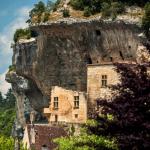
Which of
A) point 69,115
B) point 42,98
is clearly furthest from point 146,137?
point 42,98

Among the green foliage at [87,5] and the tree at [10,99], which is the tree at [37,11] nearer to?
the green foliage at [87,5]

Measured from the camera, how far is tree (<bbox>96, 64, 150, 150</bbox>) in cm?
1759

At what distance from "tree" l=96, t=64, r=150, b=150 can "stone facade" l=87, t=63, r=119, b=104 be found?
3361 centimetres

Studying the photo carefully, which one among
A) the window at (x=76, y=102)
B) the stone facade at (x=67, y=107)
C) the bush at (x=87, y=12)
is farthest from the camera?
the bush at (x=87, y=12)

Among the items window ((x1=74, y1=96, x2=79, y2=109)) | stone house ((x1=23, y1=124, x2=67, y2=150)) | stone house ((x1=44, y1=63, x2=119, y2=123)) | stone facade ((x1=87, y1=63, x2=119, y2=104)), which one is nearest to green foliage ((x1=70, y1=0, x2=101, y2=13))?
stone house ((x1=44, y1=63, x2=119, y2=123))

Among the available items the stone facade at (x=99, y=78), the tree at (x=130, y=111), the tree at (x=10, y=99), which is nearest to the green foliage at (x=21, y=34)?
the stone facade at (x=99, y=78)

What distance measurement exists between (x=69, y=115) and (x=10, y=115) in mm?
78268

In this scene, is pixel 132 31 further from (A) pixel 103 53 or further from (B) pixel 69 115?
(B) pixel 69 115

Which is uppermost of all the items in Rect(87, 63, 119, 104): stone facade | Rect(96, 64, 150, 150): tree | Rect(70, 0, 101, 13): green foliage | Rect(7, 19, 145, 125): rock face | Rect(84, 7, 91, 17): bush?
Rect(70, 0, 101, 13): green foliage

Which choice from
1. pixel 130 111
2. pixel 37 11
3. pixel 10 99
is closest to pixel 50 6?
pixel 37 11

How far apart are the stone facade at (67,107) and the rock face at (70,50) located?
602cm

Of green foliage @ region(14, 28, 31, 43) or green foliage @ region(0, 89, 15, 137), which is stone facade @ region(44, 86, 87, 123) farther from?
green foliage @ region(0, 89, 15, 137)

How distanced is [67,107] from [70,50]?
9005mm

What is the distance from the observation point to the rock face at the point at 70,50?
198ft
